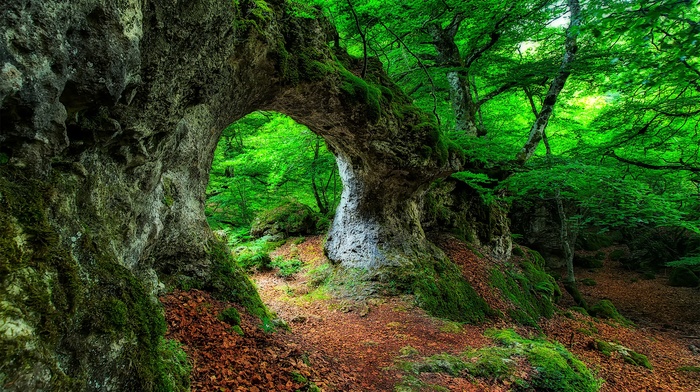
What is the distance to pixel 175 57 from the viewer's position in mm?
3373

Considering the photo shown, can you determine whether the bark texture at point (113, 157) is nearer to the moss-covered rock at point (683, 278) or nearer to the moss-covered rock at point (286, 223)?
the moss-covered rock at point (286, 223)

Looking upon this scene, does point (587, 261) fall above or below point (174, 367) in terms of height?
below

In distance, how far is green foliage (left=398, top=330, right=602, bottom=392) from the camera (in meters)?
5.29

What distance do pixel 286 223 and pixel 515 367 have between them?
28.3 ft

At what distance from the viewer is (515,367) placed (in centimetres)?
563

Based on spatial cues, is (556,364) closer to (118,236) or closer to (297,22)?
(118,236)

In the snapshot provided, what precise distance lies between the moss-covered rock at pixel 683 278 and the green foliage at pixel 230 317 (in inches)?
870

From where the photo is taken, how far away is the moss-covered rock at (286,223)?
40.3ft

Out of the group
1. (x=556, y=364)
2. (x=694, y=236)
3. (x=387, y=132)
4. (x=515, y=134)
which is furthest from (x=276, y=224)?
(x=694, y=236)

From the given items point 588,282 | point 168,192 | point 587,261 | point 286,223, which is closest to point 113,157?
point 168,192

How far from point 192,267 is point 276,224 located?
24.6 ft

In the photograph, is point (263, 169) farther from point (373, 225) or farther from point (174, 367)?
point (174, 367)

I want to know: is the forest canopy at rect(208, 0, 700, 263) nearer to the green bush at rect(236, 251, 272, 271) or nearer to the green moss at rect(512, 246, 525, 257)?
the green moss at rect(512, 246, 525, 257)

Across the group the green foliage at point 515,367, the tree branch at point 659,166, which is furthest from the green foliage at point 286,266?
the tree branch at point 659,166
